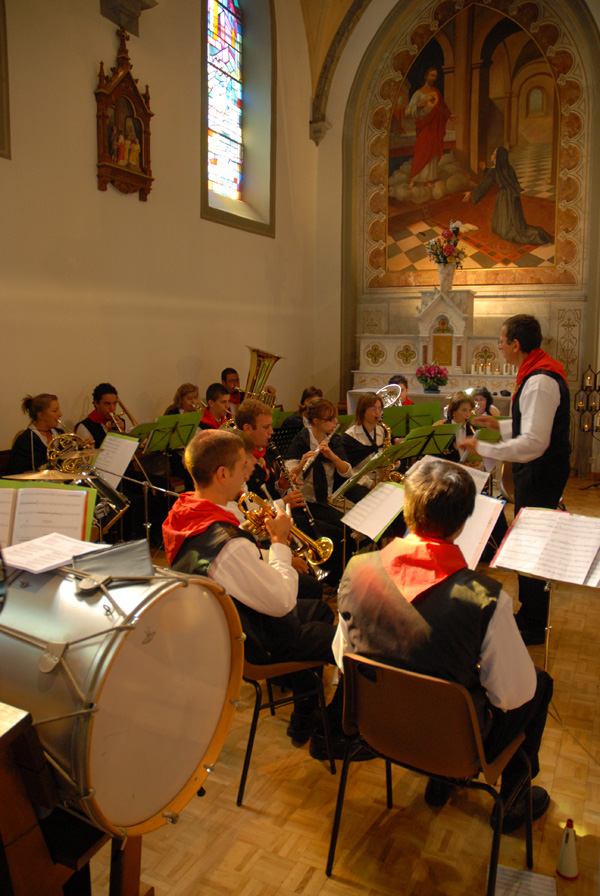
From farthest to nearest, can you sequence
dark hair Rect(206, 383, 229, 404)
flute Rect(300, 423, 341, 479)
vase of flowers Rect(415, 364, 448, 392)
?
vase of flowers Rect(415, 364, 448, 392) → dark hair Rect(206, 383, 229, 404) → flute Rect(300, 423, 341, 479)

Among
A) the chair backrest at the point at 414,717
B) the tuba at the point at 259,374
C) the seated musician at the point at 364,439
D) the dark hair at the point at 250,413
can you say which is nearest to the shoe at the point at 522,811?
the chair backrest at the point at 414,717

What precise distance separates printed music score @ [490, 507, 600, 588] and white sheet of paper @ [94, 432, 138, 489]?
2.50 meters

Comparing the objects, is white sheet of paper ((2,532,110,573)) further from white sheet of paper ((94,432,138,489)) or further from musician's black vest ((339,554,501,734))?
white sheet of paper ((94,432,138,489))

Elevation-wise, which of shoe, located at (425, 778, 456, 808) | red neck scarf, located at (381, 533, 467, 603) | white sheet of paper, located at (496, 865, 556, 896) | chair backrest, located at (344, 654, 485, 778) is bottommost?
white sheet of paper, located at (496, 865, 556, 896)

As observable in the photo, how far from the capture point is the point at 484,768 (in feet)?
6.66

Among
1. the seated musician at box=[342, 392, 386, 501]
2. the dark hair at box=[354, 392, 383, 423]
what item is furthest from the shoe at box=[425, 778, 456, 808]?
the dark hair at box=[354, 392, 383, 423]

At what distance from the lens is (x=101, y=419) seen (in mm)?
6375

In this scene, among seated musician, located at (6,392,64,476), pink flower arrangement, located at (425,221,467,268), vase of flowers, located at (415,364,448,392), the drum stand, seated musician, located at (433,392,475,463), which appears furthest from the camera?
pink flower arrangement, located at (425,221,467,268)

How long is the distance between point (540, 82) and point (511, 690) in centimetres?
1046

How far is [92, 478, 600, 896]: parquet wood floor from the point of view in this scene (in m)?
2.32

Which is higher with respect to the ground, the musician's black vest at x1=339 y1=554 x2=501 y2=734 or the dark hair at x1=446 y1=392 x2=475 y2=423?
the dark hair at x1=446 y1=392 x2=475 y2=423

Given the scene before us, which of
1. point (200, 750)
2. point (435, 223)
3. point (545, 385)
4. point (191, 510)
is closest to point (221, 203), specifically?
point (435, 223)

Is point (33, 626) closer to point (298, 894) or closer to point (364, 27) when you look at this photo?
point (298, 894)

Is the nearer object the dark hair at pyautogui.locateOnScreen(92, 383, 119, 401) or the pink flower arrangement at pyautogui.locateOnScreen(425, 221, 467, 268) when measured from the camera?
the dark hair at pyautogui.locateOnScreen(92, 383, 119, 401)
